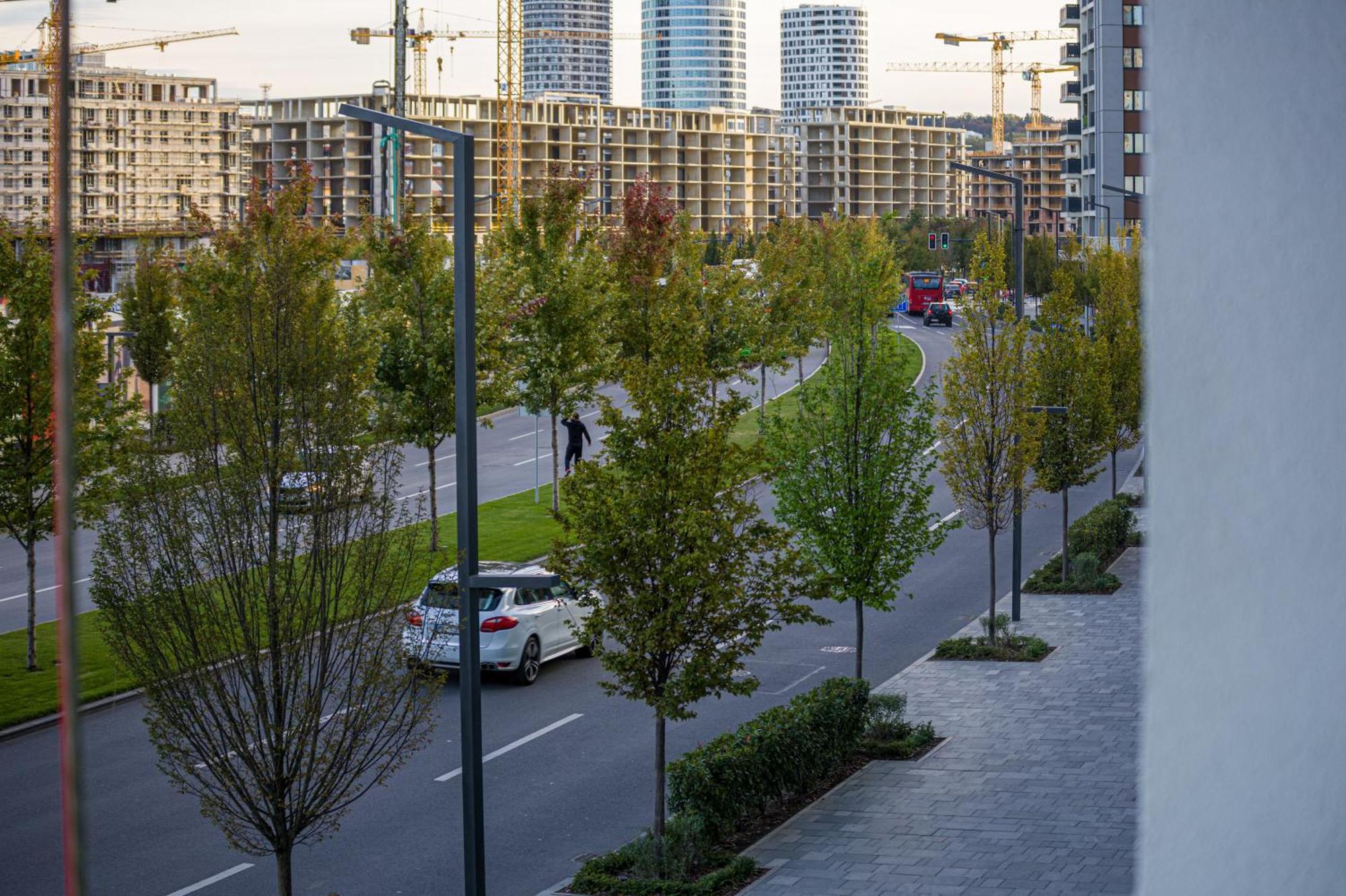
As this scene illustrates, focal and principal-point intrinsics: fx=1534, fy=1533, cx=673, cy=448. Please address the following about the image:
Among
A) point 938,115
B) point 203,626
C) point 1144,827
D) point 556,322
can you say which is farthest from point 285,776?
point 938,115

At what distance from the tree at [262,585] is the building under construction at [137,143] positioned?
9814 centimetres

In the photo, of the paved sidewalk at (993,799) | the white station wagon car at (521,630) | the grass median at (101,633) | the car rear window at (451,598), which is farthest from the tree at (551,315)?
the paved sidewalk at (993,799)

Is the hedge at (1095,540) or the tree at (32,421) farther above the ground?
the tree at (32,421)

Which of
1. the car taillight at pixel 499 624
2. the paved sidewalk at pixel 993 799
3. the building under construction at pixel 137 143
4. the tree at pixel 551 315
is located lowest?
the paved sidewalk at pixel 993 799

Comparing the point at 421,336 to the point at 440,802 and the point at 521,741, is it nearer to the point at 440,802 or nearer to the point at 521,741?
the point at 521,741

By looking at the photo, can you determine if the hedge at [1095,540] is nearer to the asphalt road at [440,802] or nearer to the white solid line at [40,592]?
the asphalt road at [440,802]

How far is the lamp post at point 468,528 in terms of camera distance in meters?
10.3

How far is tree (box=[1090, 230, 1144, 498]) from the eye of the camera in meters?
28.7

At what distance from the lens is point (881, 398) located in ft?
56.2

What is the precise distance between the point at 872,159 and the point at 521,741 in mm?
159663

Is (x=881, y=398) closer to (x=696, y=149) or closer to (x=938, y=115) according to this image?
(x=696, y=149)

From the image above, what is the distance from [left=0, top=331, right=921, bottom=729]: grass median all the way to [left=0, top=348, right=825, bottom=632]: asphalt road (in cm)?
78

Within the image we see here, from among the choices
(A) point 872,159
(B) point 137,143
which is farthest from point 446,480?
(A) point 872,159

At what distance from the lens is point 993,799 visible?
14219 mm
